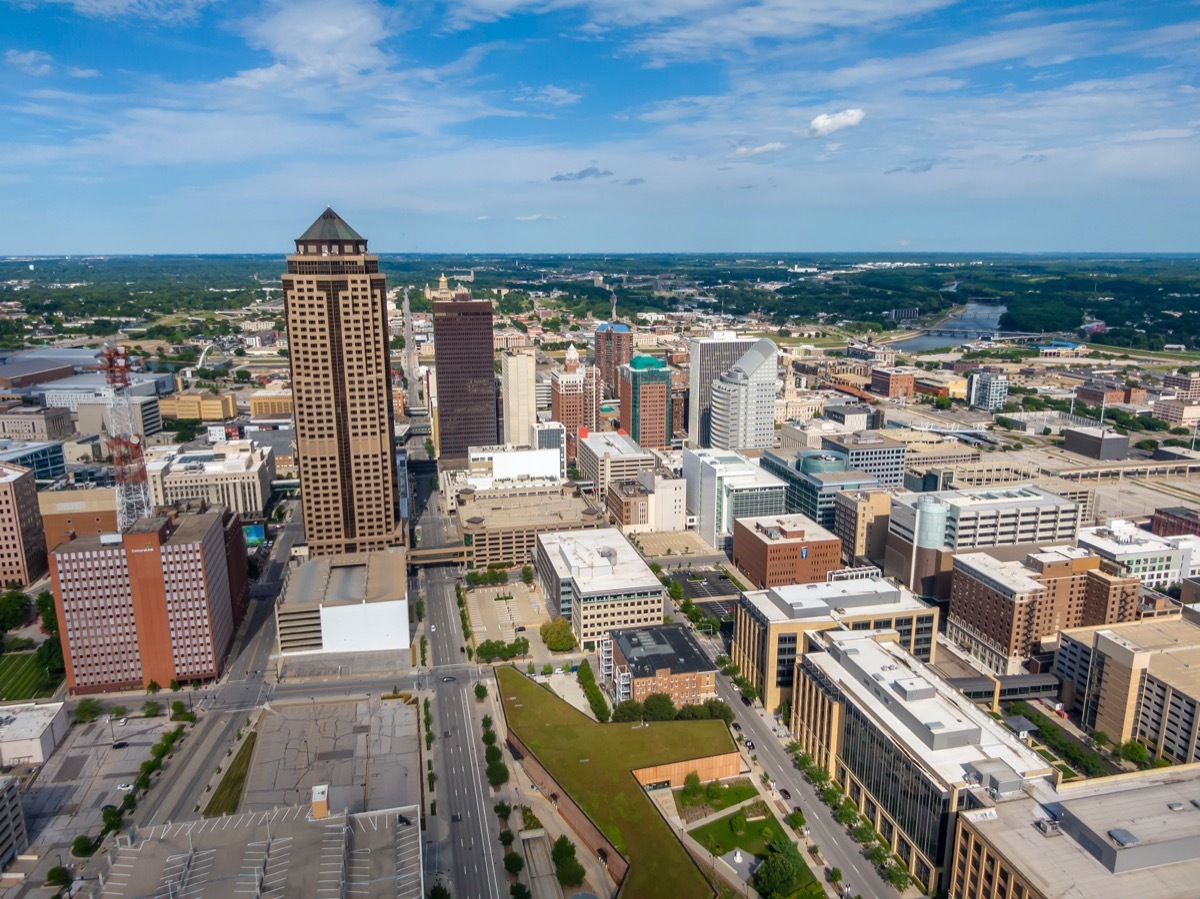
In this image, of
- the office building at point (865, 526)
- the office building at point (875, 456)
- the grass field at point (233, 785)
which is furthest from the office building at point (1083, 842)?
the office building at point (875, 456)

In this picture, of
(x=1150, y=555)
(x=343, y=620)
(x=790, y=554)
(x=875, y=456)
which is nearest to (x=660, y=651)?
(x=790, y=554)

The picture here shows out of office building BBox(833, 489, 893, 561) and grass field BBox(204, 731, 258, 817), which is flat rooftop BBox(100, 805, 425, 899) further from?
office building BBox(833, 489, 893, 561)

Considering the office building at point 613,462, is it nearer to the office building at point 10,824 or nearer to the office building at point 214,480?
the office building at point 214,480

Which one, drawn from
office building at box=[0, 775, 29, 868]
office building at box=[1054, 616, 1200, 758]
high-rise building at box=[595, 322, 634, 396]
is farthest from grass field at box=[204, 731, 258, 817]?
high-rise building at box=[595, 322, 634, 396]

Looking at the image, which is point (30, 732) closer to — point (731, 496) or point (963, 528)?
point (731, 496)

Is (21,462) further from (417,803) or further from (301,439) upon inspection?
(417,803)

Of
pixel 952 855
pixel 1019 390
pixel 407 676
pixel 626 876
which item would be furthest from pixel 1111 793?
pixel 1019 390
